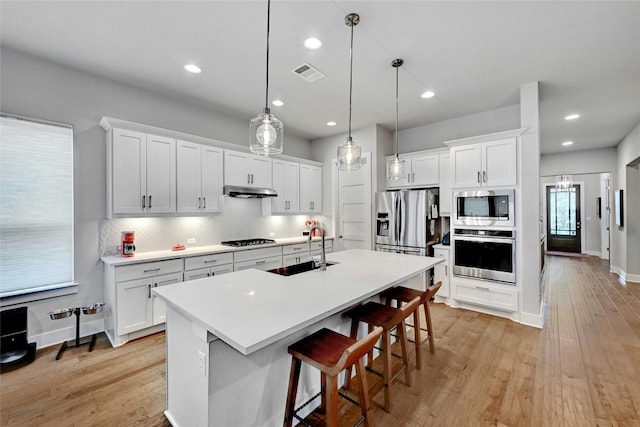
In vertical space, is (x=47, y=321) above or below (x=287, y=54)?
below

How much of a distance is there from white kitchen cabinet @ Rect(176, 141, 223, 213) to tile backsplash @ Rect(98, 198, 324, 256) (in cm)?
30

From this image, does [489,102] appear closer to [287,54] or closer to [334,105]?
[334,105]

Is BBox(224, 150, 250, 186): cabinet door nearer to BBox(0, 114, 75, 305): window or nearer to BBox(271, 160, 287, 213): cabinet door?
BBox(271, 160, 287, 213): cabinet door

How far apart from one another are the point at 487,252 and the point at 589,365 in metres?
1.52

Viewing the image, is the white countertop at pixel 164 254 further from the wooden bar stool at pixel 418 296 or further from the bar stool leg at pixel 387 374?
the bar stool leg at pixel 387 374

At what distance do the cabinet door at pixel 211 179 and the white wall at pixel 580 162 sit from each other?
797 centimetres

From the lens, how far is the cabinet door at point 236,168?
13.4 feet

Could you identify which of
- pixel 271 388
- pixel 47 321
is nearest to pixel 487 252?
pixel 271 388

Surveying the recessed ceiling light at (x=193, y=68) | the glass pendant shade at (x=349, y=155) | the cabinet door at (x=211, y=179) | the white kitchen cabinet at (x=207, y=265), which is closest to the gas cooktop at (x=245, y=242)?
the white kitchen cabinet at (x=207, y=265)

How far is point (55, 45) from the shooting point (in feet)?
8.49

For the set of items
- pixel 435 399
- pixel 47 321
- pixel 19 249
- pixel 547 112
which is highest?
pixel 547 112

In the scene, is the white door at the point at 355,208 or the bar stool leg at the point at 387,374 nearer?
the bar stool leg at the point at 387,374

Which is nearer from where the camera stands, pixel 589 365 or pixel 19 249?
pixel 589 365

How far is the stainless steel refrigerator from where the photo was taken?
4328 millimetres
